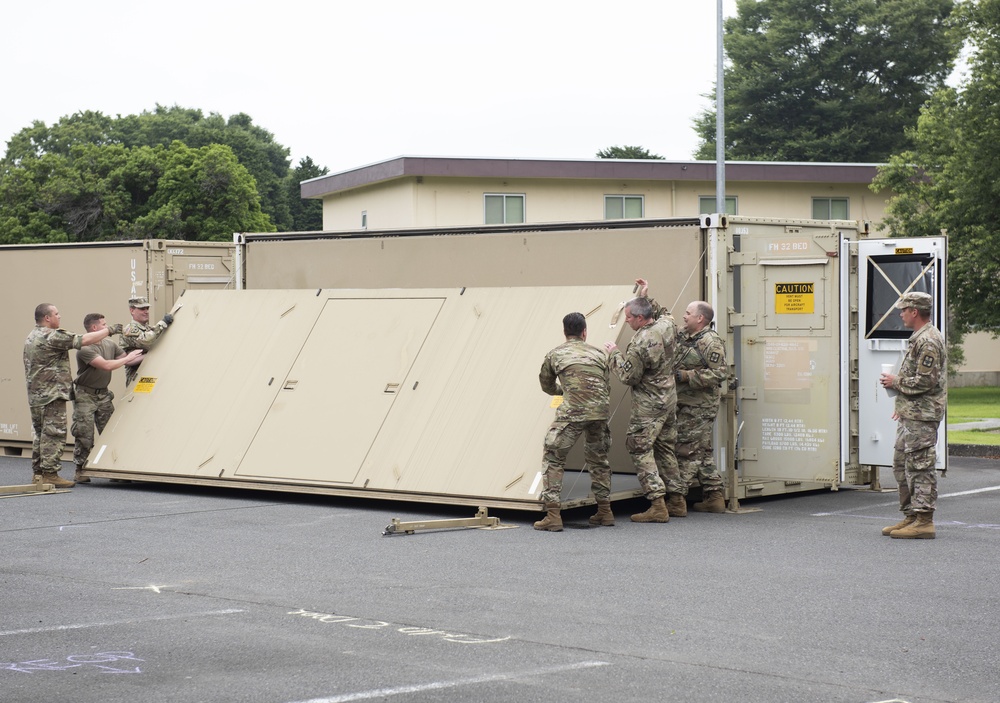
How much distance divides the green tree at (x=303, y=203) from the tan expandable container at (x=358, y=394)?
5922 cm

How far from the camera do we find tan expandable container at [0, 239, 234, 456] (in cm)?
1606

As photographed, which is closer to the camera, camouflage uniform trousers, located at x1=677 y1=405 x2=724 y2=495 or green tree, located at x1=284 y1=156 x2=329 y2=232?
camouflage uniform trousers, located at x1=677 y1=405 x2=724 y2=495

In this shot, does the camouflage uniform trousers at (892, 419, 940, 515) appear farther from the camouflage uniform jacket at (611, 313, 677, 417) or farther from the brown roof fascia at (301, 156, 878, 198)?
the brown roof fascia at (301, 156, 878, 198)

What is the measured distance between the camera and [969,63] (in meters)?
26.6

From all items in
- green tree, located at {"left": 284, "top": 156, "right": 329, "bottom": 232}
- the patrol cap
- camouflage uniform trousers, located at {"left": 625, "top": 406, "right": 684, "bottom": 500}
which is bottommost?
camouflage uniform trousers, located at {"left": 625, "top": 406, "right": 684, "bottom": 500}

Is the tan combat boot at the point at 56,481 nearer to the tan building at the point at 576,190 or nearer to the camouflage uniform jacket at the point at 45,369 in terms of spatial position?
the camouflage uniform jacket at the point at 45,369

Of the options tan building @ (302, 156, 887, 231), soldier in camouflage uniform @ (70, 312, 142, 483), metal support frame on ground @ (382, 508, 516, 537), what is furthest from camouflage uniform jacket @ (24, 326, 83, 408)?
tan building @ (302, 156, 887, 231)

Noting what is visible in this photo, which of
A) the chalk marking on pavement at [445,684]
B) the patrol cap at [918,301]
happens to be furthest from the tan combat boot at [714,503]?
the chalk marking on pavement at [445,684]

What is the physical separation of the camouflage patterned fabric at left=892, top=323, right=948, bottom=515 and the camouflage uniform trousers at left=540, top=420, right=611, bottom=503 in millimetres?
2407

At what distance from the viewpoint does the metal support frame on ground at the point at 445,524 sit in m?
10.6

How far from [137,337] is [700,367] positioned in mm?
6484

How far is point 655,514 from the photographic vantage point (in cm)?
1145

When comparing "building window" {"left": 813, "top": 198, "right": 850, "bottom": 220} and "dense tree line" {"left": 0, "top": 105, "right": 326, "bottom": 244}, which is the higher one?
"dense tree line" {"left": 0, "top": 105, "right": 326, "bottom": 244}

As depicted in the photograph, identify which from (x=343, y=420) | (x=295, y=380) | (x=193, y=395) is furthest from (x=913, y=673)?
(x=193, y=395)
